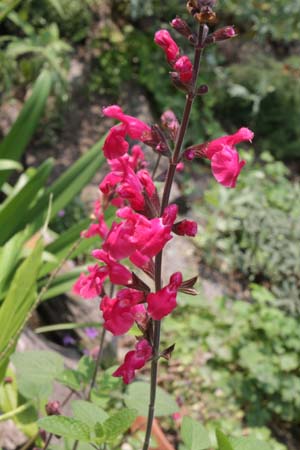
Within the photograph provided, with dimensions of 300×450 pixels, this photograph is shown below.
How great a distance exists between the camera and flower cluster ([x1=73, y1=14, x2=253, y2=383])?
85 cm

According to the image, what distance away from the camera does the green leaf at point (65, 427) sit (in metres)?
0.84

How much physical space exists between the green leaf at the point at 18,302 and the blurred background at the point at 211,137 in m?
0.41

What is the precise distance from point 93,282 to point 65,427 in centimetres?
27

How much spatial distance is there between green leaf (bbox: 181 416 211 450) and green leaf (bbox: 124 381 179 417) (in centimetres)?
7

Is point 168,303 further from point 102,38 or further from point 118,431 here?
point 102,38

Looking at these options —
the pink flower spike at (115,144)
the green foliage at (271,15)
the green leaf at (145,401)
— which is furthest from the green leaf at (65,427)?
the green foliage at (271,15)

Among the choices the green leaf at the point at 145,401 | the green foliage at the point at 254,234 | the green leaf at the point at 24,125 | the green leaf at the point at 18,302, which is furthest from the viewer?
the green foliage at the point at 254,234

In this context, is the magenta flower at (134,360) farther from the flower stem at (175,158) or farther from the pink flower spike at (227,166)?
the pink flower spike at (227,166)

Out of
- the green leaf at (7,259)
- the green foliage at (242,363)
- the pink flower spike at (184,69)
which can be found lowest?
the green foliage at (242,363)

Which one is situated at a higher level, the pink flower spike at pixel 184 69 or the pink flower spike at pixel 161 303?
the pink flower spike at pixel 184 69

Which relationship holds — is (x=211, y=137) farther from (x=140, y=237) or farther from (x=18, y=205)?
(x=140, y=237)

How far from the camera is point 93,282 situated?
105cm

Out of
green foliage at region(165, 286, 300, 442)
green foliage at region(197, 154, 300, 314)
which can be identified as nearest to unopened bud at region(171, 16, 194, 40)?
green foliage at region(165, 286, 300, 442)

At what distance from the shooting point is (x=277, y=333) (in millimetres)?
2598
